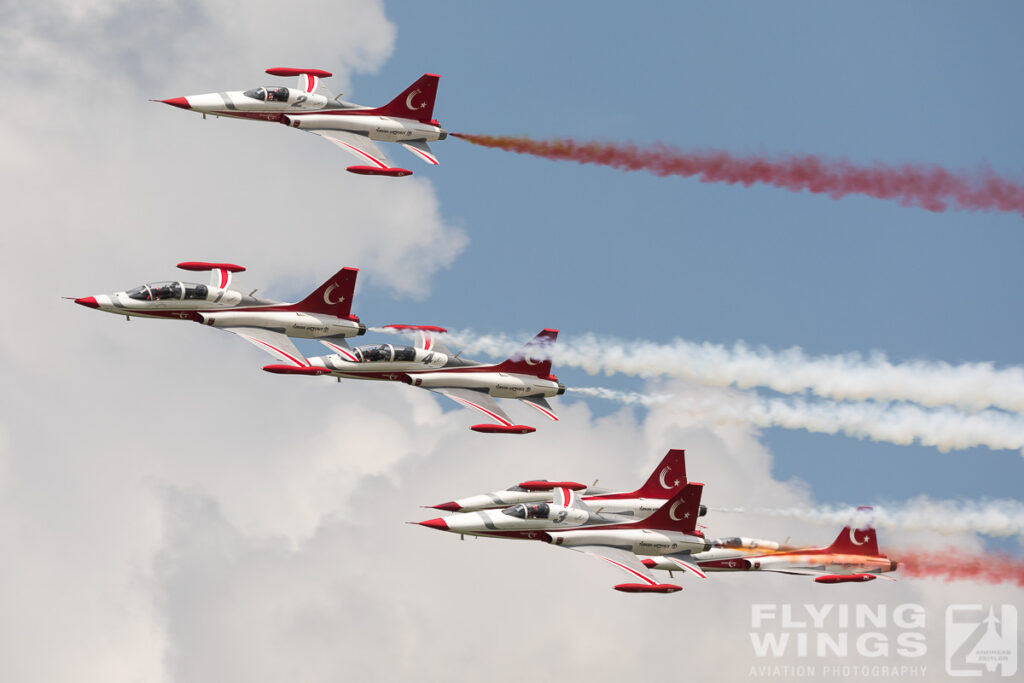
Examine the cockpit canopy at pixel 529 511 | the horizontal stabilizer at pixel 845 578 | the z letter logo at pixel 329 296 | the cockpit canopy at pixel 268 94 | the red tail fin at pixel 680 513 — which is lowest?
the horizontal stabilizer at pixel 845 578

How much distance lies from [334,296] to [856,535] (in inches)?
1260

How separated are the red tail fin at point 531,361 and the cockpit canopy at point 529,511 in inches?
431

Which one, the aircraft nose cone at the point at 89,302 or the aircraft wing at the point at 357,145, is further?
the aircraft wing at the point at 357,145

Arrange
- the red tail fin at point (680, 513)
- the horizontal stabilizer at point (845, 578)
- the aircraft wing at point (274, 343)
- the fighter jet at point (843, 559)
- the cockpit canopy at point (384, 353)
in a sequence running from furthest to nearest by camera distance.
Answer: the fighter jet at point (843, 559) → the horizontal stabilizer at point (845, 578) → the cockpit canopy at point (384, 353) → the aircraft wing at point (274, 343) → the red tail fin at point (680, 513)

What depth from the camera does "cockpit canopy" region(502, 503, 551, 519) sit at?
11288 centimetres

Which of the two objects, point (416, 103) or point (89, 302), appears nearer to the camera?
point (89, 302)

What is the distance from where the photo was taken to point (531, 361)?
123 m

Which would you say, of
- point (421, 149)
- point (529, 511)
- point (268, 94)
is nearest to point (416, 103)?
point (421, 149)

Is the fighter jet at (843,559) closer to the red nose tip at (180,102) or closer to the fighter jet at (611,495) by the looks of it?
the fighter jet at (611,495)

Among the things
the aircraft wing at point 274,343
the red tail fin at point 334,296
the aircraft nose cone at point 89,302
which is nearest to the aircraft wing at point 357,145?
the red tail fin at point 334,296

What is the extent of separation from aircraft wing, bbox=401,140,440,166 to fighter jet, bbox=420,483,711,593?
2133 cm

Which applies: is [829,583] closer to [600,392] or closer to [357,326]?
[600,392]

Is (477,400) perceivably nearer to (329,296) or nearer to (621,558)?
(329,296)

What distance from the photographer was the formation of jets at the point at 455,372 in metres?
113
